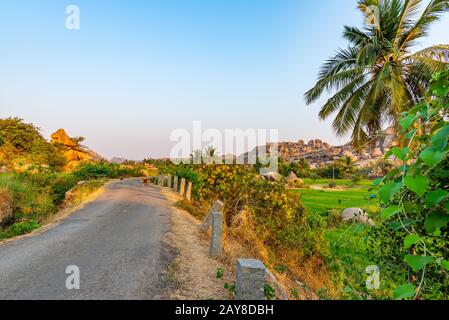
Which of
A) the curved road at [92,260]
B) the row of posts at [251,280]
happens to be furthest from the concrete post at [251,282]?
the curved road at [92,260]

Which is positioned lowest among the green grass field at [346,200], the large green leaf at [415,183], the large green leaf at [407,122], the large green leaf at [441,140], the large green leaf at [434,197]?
the green grass field at [346,200]

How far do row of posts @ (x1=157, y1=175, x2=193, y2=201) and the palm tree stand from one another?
7.93 m

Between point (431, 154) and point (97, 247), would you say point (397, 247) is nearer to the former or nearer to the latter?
point (431, 154)

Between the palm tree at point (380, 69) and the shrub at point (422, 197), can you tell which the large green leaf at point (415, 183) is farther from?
the palm tree at point (380, 69)

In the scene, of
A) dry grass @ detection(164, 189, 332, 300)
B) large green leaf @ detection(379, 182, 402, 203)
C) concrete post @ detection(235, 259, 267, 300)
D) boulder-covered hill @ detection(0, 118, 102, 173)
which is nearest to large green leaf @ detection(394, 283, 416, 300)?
large green leaf @ detection(379, 182, 402, 203)

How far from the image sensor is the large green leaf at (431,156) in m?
→ 0.82

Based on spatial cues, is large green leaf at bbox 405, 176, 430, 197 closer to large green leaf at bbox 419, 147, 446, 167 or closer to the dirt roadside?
large green leaf at bbox 419, 147, 446, 167

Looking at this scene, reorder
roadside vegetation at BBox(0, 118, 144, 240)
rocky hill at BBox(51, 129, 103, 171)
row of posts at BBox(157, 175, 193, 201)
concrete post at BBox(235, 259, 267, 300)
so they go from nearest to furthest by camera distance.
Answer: concrete post at BBox(235, 259, 267, 300), roadside vegetation at BBox(0, 118, 144, 240), row of posts at BBox(157, 175, 193, 201), rocky hill at BBox(51, 129, 103, 171)

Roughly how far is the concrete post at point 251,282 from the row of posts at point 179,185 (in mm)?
9086

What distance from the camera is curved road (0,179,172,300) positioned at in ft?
11.7

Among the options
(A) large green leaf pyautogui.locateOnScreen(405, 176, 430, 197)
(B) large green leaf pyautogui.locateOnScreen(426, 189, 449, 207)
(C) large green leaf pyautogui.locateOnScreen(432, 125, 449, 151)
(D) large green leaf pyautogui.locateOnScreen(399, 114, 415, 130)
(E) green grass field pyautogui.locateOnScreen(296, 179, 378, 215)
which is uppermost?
(D) large green leaf pyautogui.locateOnScreen(399, 114, 415, 130)

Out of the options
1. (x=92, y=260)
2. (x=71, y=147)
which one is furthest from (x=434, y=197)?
(x=71, y=147)

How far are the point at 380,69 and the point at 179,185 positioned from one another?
12.9m

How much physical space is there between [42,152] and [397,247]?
2951cm
